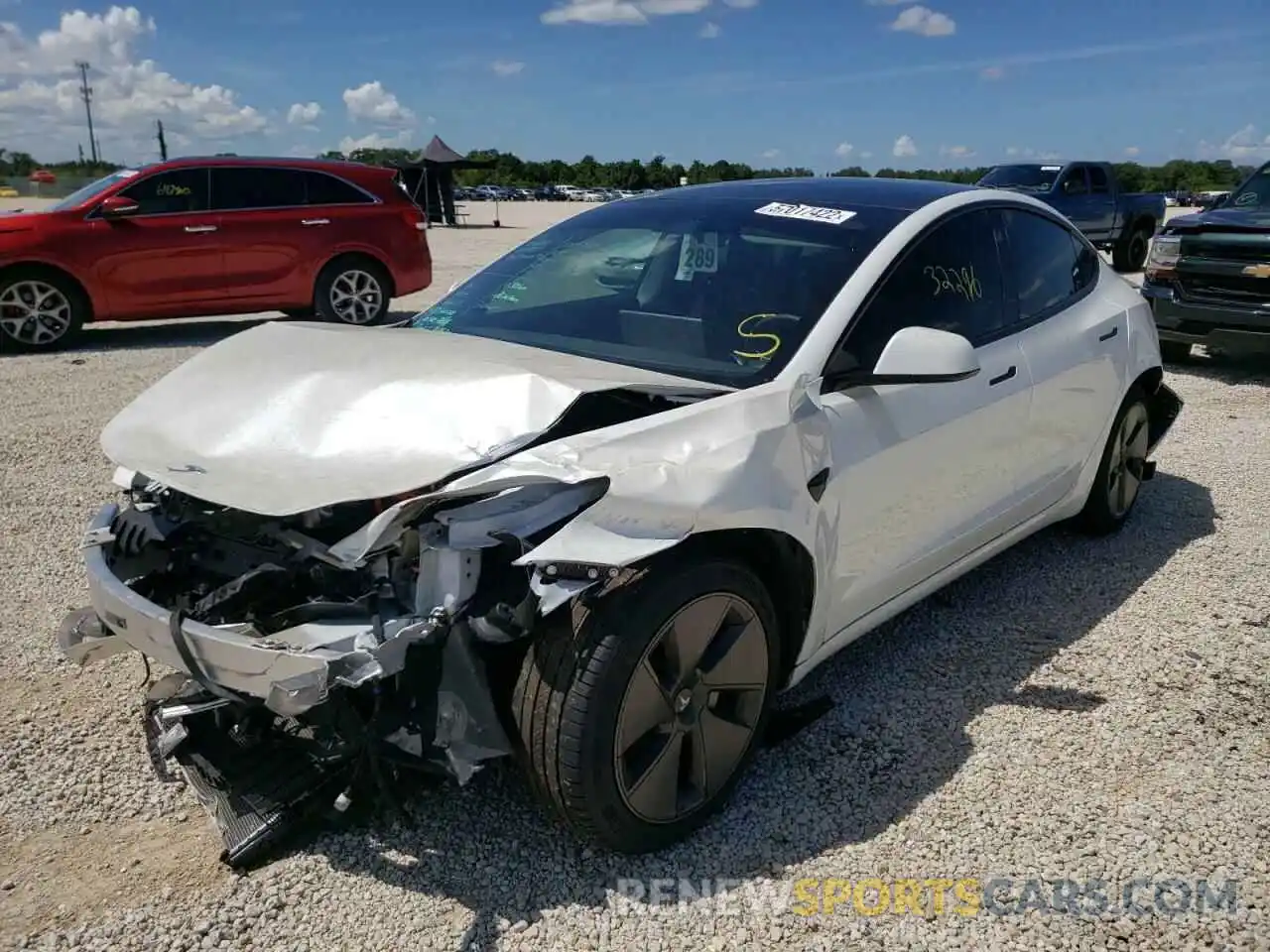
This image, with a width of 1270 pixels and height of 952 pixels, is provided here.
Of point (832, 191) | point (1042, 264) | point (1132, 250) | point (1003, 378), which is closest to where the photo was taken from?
point (1003, 378)

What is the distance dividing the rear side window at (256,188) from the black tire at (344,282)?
2.41 feet

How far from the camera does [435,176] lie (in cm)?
3225

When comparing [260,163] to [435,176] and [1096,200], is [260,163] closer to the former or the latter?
[1096,200]

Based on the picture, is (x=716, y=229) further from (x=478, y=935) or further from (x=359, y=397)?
(x=478, y=935)

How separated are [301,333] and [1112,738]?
112 inches

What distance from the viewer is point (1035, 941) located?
2396mm

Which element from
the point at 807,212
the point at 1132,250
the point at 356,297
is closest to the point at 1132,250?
the point at 1132,250

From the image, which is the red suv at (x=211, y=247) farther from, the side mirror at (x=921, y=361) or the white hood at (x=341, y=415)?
the side mirror at (x=921, y=361)

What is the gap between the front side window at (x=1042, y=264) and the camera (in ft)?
13.0

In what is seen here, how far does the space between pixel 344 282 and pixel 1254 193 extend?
353 inches

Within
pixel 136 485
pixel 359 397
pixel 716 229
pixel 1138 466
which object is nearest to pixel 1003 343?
pixel 716 229

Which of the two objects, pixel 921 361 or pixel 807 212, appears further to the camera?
pixel 807 212

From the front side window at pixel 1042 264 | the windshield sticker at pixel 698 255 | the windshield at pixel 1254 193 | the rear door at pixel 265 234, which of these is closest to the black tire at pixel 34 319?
the rear door at pixel 265 234

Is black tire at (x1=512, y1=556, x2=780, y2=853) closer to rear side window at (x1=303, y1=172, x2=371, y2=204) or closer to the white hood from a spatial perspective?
the white hood
